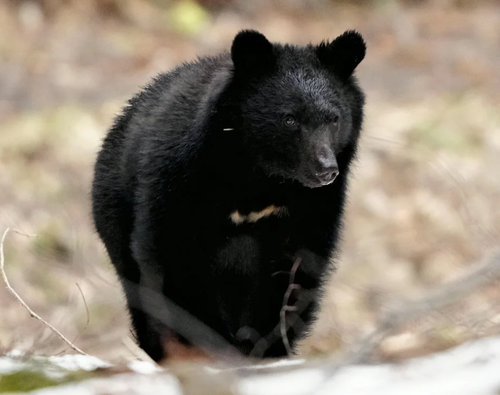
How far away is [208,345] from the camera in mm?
5266

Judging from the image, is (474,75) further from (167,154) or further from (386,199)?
(167,154)

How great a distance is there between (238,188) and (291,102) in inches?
24.5

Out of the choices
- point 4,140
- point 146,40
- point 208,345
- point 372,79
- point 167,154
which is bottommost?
point 208,345

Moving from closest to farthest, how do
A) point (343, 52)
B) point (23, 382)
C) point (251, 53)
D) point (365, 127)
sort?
point (23, 382) → point (251, 53) → point (343, 52) → point (365, 127)

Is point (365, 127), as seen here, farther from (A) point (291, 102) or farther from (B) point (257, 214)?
(A) point (291, 102)

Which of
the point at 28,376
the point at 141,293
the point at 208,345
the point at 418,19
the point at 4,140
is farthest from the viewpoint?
the point at 418,19

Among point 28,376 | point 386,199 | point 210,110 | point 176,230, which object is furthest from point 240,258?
point 386,199

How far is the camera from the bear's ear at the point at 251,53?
527cm

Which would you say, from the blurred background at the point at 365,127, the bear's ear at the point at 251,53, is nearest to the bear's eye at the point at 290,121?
the bear's ear at the point at 251,53

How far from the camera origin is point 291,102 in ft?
17.9

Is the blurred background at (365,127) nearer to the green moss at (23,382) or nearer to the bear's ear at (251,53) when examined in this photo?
the bear's ear at (251,53)

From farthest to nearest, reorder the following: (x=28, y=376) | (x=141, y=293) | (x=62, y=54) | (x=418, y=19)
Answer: (x=418, y=19), (x=62, y=54), (x=141, y=293), (x=28, y=376)

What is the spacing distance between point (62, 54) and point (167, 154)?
397 inches

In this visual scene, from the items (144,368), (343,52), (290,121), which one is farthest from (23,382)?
(343,52)
